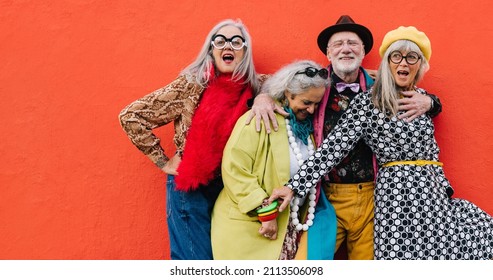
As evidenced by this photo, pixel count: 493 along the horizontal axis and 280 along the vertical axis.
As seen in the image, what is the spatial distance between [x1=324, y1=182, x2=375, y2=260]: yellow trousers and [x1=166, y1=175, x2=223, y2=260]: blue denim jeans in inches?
29.8

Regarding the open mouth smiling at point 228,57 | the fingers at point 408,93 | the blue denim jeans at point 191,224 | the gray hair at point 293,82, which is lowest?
the blue denim jeans at point 191,224

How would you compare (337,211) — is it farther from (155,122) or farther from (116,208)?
(116,208)

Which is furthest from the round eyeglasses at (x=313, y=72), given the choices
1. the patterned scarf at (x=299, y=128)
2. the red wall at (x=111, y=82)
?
the red wall at (x=111, y=82)

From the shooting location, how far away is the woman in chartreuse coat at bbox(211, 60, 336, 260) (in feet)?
10.7

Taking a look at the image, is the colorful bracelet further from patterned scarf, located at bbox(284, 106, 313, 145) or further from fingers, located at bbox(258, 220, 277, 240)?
patterned scarf, located at bbox(284, 106, 313, 145)

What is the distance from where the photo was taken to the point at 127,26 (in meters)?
4.04

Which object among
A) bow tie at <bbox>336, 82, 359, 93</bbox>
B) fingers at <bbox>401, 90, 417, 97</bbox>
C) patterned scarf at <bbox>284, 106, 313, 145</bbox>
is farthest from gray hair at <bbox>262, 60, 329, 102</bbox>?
fingers at <bbox>401, 90, 417, 97</bbox>

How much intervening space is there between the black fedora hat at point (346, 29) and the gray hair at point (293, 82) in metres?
0.39

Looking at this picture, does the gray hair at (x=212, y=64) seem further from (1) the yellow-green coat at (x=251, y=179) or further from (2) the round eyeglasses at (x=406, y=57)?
(2) the round eyeglasses at (x=406, y=57)

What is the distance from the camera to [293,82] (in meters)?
3.39

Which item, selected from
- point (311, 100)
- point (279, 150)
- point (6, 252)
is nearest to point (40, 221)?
point (6, 252)

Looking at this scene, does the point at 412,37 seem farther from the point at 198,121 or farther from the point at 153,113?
the point at 153,113

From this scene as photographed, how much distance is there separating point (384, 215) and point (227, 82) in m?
1.21

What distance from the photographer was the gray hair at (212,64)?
3.62 m
